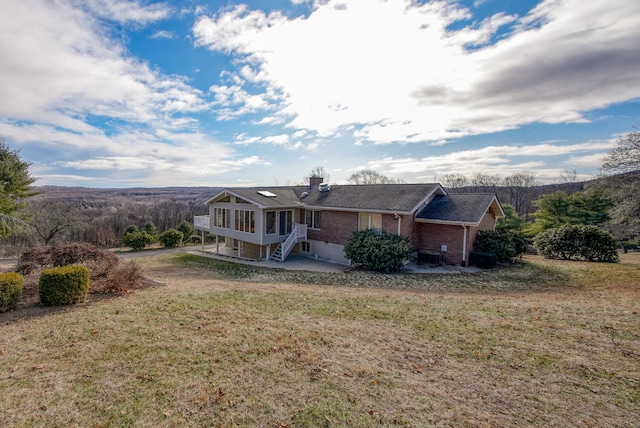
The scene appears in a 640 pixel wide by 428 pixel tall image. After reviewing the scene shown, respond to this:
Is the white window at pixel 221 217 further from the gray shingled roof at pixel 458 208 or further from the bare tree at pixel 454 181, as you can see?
the bare tree at pixel 454 181

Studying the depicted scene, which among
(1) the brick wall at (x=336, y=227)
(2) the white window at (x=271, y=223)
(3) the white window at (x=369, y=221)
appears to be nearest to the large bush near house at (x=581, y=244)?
(3) the white window at (x=369, y=221)

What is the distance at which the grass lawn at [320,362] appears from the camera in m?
3.90

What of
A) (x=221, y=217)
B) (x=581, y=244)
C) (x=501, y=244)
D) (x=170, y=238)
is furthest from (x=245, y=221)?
(x=581, y=244)

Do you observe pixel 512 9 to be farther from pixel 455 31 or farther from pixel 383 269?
pixel 383 269

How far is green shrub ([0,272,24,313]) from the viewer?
303 inches

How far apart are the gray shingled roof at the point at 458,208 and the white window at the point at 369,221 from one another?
226cm

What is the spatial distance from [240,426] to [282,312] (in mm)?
4297

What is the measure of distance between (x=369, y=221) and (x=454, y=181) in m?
49.0

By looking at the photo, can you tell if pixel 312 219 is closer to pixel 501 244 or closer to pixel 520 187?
pixel 501 244

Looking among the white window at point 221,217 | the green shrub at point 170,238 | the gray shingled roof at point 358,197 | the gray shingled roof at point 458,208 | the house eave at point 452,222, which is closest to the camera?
the house eave at point 452,222

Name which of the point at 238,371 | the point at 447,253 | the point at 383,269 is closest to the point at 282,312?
the point at 238,371

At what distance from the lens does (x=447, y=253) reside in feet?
54.7

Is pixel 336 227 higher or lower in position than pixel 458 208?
lower

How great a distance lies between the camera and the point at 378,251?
1530 cm
